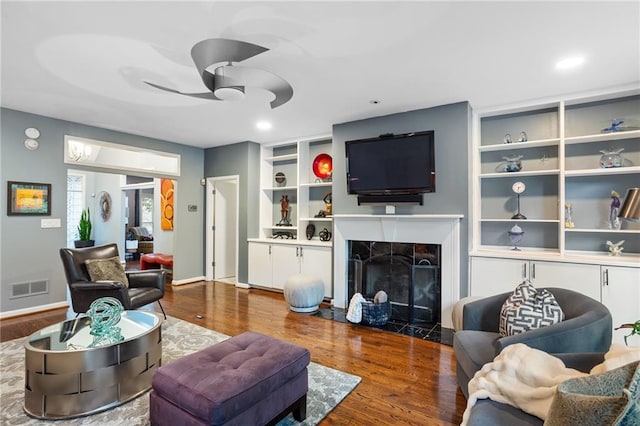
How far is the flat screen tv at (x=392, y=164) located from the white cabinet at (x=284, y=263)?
4.14ft

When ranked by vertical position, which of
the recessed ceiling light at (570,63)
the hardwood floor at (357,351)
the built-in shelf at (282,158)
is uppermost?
the recessed ceiling light at (570,63)

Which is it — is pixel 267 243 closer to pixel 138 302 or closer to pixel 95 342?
pixel 138 302

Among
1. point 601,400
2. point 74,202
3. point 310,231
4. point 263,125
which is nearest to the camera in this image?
point 601,400

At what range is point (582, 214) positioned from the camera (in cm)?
355

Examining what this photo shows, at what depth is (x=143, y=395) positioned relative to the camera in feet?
7.66

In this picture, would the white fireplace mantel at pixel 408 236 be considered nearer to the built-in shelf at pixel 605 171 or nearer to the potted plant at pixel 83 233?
the built-in shelf at pixel 605 171

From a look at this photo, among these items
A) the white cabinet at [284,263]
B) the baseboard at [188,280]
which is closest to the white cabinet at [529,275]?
the white cabinet at [284,263]

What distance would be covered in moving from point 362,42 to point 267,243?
380 centimetres

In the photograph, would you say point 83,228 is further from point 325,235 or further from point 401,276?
point 401,276

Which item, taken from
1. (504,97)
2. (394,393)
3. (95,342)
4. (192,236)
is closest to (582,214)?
(504,97)

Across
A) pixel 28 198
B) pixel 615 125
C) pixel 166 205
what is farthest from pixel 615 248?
pixel 166 205

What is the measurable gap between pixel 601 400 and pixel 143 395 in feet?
8.74

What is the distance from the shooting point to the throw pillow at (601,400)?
2.89 ft

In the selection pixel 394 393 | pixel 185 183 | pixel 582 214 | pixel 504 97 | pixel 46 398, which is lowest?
pixel 394 393
